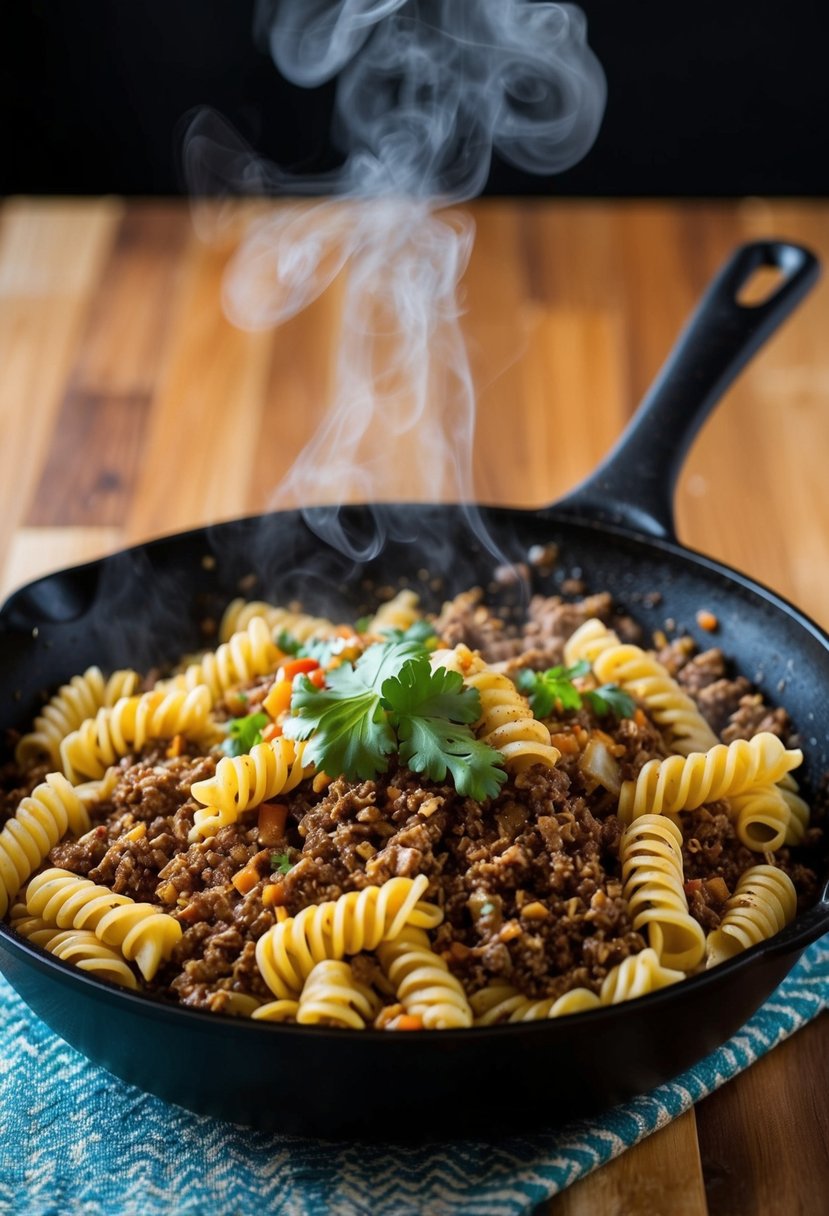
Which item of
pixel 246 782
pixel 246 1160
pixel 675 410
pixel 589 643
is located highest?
pixel 675 410

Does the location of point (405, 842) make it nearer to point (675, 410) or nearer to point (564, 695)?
point (564, 695)

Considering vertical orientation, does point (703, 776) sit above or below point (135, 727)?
above

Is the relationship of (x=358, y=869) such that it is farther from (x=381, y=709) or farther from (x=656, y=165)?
(x=656, y=165)

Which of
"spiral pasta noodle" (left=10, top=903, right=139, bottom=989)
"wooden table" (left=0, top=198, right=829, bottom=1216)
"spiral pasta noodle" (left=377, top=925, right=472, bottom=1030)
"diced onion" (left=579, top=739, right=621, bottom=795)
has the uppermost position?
"wooden table" (left=0, top=198, right=829, bottom=1216)

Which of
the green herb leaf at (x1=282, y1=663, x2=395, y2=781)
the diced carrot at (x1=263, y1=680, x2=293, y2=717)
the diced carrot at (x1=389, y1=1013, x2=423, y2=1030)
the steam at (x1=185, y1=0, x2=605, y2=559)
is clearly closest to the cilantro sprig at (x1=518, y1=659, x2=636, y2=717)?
the green herb leaf at (x1=282, y1=663, x2=395, y2=781)

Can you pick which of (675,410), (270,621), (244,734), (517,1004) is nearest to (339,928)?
(517,1004)

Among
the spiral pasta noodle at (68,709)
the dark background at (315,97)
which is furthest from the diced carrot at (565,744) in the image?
the dark background at (315,97)

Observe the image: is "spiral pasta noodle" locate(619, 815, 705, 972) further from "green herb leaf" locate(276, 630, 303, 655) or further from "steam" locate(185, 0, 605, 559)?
"steam" locate(185, 0, 605, 559)
